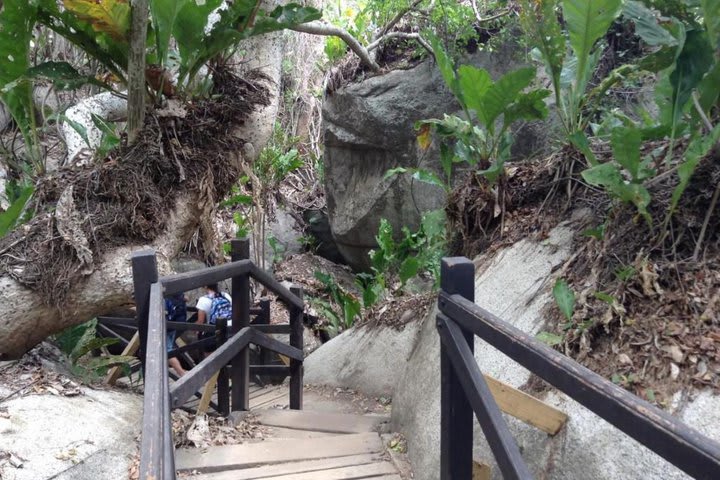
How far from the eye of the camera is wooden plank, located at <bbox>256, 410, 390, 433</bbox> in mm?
3855

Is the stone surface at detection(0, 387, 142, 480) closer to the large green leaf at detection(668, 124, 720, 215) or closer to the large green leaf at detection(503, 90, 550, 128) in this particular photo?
the large green leaf at detection(668, 124, 720, 215)

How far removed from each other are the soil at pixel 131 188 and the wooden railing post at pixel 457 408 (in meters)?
2.82

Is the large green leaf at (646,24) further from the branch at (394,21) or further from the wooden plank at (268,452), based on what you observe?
the branch at (394,21)

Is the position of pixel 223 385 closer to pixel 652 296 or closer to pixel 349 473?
pixel 349 473

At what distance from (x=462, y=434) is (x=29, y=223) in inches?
131

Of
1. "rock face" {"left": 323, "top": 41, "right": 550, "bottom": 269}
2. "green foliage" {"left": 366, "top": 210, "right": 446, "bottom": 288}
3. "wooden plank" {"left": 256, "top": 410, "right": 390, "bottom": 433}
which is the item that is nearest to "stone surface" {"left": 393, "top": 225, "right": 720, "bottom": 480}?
"wooden plank" {"left": 256, "top": 410, "right": 390, "bottom": 433}

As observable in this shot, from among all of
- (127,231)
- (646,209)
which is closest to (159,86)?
(127,231)

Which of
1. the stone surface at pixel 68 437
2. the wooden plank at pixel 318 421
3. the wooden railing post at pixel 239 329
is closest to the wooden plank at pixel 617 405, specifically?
the stone surface at pixel 68 437

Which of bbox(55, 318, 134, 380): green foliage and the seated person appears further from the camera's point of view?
the seated person

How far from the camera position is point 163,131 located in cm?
441

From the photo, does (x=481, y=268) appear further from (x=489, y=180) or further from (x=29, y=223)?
(x=29, y=223)

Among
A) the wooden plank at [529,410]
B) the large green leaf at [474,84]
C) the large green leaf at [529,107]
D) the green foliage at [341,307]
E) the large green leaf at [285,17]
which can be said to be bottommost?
the green foliage at [341,307]

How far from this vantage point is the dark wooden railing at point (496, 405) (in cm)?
98

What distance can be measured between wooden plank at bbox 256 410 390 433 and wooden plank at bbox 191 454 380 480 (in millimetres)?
701
